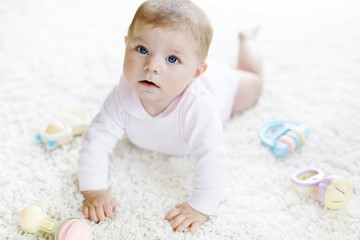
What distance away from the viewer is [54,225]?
0.84m

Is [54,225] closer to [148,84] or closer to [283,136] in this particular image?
[148,84]

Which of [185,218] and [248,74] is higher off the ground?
[248,74]

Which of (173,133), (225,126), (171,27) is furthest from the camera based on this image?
(225,126)

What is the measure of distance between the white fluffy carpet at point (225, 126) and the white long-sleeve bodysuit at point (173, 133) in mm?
57

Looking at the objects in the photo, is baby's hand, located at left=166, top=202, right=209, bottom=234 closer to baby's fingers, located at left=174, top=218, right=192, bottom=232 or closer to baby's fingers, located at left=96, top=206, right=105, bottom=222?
baby's fingers, located at left=174, top=218, right=192, bottom=232

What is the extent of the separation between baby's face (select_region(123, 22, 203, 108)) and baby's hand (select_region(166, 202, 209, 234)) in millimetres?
273

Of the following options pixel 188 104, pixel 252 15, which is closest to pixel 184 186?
pixel 188 104

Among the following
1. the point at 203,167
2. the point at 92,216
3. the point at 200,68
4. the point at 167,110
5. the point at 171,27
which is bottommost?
the point at 92,216

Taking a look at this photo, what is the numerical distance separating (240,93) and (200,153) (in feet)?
1.28

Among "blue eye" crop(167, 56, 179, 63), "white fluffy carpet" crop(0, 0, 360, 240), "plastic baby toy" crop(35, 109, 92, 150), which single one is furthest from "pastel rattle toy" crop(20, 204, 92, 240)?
"blue eye" crop(167, 56, 179, 63)

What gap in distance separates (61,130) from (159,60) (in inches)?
17.5

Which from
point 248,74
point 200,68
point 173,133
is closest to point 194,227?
point 173,133

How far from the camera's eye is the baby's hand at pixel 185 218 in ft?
2.93

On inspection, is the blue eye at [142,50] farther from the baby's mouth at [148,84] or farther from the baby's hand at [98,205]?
the baby's hand at [98,205]
